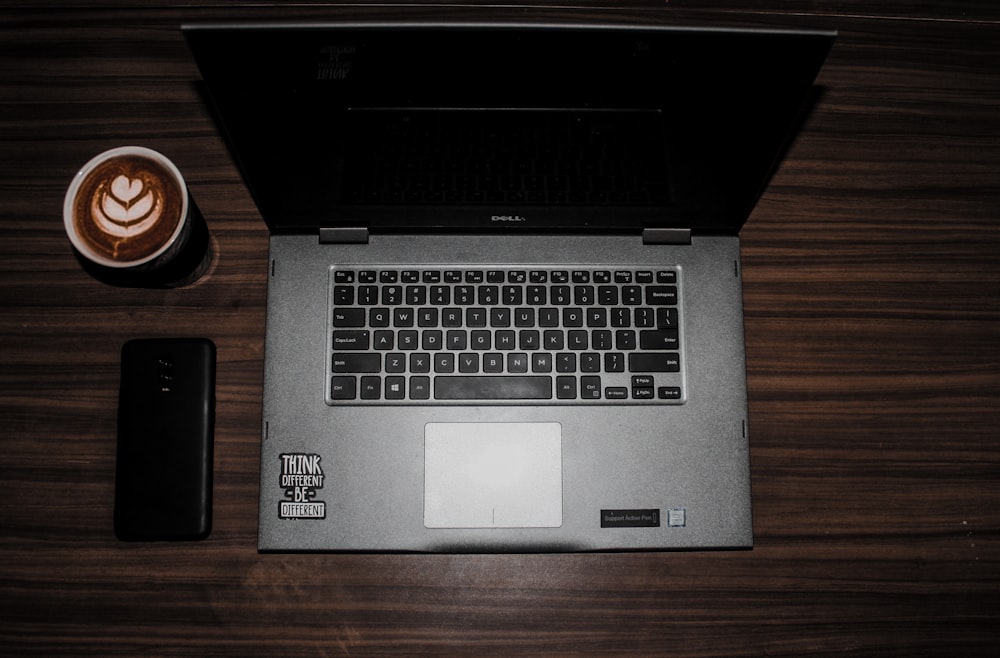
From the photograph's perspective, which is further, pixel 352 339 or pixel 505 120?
pixel 352 339

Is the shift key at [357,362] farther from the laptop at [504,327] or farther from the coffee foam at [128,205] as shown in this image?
the coffee foam at [128,205]

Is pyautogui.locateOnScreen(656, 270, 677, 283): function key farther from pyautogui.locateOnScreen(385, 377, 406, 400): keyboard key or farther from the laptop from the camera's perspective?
pyautogui.locateOnScreen(385, 377, 406, 400): keyboard key

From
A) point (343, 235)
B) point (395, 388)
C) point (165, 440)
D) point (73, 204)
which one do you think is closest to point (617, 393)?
point (395, 388)

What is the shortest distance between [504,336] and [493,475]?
6.2 inches

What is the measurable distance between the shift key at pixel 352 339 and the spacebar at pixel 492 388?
0.31ft

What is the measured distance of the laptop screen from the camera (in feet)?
2.02

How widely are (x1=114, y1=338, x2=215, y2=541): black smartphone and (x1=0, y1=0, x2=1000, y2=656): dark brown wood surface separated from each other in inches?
1.1

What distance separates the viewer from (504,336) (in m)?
0.85

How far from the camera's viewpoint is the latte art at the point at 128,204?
82 centimetres

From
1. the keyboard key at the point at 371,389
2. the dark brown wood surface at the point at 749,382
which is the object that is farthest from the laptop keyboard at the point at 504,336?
the dark brown wood surface at the point at 749,382

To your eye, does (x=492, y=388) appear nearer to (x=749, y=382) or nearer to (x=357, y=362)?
(x=357, y=362)

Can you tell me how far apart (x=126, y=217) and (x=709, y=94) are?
63 centimetres

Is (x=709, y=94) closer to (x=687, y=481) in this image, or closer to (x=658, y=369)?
(x=658, y=369)

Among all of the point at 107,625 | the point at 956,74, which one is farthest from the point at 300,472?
the point at 956,74
